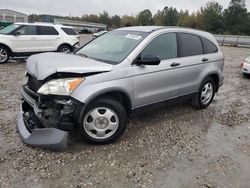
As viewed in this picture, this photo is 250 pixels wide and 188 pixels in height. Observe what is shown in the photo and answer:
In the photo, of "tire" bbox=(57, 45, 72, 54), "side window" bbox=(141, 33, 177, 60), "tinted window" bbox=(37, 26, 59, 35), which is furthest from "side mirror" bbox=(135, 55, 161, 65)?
"tire" bbox=(57, 45, 72, 54)

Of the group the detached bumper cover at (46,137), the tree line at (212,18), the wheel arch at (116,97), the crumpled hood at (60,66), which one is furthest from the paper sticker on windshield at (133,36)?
the tree line at (212,18)

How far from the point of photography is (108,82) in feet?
12.4

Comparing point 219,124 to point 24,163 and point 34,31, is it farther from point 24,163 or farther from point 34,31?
point 34,31

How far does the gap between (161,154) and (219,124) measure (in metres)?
1.85

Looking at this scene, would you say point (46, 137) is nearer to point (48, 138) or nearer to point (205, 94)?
point (48, 138)

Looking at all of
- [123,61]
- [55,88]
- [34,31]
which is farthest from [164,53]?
[34,31]

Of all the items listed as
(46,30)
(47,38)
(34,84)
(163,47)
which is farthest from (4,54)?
(163,47)

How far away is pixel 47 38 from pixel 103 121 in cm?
903

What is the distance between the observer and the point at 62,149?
3.61 m

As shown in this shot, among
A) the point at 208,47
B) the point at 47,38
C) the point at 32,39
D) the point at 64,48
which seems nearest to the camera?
the point at 208,47

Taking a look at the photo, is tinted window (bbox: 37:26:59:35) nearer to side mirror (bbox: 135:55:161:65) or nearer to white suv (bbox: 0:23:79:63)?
white suv (bbox: 0:23:79:63)

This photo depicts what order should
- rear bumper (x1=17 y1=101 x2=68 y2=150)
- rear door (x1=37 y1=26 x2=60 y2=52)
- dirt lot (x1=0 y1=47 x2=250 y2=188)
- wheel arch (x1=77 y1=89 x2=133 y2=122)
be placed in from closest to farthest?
1. dirt lot (x1=0 y1=47 x2=250 y2=188)
2. rear bumper (x1=17 y1=101 x2=68 y2=150)
3. wheel arch (x1=77 y1=89 x2=133 y2=122)
4. rear door (x1=37 y1=26 x2=60 y2=52)

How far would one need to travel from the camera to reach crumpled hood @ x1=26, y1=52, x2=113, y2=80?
11.6ft

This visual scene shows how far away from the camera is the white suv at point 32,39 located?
10914mm
